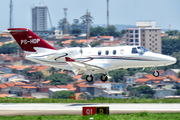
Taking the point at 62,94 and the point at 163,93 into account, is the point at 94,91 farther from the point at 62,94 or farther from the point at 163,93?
the point at 163,93

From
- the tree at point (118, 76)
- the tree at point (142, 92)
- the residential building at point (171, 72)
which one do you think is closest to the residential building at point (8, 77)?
the tree at point (118, 76)

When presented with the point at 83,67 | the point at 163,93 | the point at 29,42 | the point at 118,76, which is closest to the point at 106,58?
the point at 83,67

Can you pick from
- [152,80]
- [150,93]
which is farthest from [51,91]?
[152,80]

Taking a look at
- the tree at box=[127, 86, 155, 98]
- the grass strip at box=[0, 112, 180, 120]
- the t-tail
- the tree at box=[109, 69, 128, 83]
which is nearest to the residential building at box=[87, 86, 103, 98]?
the tree at box=[127, 86, 155, 98]

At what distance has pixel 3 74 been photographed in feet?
477

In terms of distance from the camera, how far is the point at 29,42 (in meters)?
41.4

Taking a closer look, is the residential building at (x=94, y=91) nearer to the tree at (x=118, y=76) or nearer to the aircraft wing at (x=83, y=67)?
the tree at (x=118, y=76)

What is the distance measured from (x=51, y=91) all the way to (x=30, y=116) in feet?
250

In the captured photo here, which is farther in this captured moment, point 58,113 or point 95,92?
point 95,92

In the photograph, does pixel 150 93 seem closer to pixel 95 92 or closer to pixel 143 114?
pixel 95 92

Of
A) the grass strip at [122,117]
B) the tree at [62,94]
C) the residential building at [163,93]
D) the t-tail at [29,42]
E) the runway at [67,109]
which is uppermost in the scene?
the t-tail at [29,42]

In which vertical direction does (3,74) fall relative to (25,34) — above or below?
below

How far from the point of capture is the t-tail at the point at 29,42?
1623 inches

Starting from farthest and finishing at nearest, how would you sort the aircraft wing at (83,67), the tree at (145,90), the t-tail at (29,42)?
the tree at (145,90)
the t-tail at (29,42)
the aircraft wing at (83,67)
